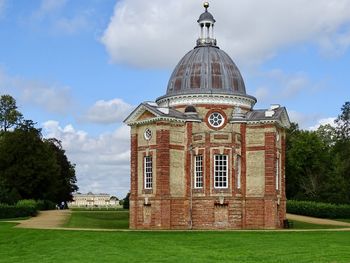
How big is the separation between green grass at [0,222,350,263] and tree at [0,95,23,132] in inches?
2048

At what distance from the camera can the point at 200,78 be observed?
159 feet

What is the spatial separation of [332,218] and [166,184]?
2457 cm

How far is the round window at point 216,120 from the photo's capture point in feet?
156

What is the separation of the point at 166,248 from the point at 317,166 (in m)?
54.9

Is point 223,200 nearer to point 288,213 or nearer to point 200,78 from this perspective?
point 200,78

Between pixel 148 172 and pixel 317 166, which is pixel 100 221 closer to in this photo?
pixel 148 172

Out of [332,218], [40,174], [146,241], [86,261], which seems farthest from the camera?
[40,174]

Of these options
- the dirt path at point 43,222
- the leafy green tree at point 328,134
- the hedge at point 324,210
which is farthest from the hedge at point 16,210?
the leafy green tree at point 328,134

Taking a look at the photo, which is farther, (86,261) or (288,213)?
(288,213)

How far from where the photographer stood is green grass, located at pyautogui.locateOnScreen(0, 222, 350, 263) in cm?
2395

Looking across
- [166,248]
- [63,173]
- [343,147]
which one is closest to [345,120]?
[343,147]

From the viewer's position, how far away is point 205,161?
154ft

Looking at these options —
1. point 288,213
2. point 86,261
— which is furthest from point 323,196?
point 86,261

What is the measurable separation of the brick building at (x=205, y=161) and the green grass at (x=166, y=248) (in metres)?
9.77
